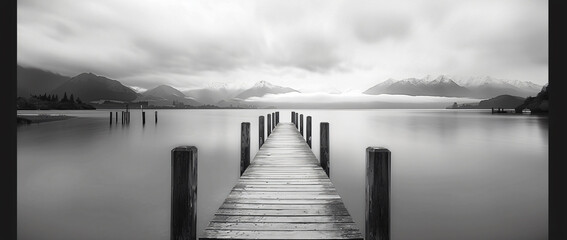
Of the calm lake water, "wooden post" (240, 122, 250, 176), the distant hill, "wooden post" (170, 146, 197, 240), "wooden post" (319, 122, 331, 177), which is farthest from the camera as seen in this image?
the distant hill

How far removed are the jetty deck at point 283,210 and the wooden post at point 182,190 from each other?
0.42m

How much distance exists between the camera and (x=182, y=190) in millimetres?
3320

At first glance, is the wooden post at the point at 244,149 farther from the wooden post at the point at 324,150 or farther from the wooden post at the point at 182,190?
the wooden post at the point at 182,190

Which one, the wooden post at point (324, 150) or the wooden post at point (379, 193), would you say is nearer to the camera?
the wooden post at point (379, 193)

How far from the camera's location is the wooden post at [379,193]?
345 centimetres

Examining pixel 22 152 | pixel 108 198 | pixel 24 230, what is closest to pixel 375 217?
pixel 24 230

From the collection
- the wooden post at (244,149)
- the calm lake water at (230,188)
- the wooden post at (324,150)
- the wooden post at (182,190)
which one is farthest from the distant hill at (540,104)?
the wooden post at (182,190)

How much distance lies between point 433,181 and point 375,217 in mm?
9708

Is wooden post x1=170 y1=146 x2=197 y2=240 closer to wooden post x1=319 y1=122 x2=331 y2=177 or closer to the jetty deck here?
the jetty deck

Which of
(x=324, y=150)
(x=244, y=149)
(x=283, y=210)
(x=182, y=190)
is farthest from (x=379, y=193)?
(x=244, y=149)

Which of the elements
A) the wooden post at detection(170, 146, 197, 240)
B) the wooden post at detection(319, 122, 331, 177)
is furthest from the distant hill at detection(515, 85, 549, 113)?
the wooden post at detection(170, 146, 197, 240)

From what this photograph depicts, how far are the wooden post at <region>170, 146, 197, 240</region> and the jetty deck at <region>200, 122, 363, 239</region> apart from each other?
1.36ft

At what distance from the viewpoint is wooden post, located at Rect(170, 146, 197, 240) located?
10.8 feet

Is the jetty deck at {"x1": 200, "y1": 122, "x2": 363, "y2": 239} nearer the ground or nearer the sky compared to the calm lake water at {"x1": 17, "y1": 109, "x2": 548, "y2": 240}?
nearer the sky
